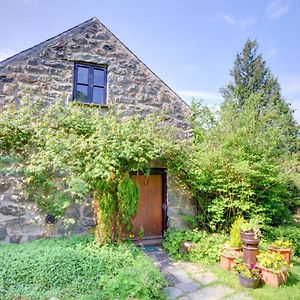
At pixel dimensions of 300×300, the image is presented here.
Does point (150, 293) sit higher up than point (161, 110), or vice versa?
point (161, 110)

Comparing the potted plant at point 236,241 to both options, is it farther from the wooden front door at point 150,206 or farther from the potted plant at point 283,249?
the wooden front door at point 150,206

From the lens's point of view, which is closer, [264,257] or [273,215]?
[264,257]

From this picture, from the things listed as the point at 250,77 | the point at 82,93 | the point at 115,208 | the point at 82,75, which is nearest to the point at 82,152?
the point at 115,208

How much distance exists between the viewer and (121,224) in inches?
191

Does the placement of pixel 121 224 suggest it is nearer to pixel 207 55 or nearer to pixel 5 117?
pixel 5 117

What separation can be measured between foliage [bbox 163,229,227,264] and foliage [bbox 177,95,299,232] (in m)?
0.57

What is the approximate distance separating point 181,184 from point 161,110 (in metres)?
2.19

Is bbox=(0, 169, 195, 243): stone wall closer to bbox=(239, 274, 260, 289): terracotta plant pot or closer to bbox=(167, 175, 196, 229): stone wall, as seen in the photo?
bbox=(167, 175, 196, 229): stone wall

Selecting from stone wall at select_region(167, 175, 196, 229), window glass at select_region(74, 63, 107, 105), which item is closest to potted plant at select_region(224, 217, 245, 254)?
stone wall at select_region(167, 175, 196, 229)

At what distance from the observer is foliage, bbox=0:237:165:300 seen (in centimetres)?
344

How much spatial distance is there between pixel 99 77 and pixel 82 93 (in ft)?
2.23

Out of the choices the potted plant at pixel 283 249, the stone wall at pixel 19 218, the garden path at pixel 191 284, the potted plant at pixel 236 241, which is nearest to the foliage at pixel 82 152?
the stone wall at pixel 19 218

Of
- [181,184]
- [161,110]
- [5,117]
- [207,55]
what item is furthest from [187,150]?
[5,117]

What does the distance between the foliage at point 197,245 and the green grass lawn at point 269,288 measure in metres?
0.51
